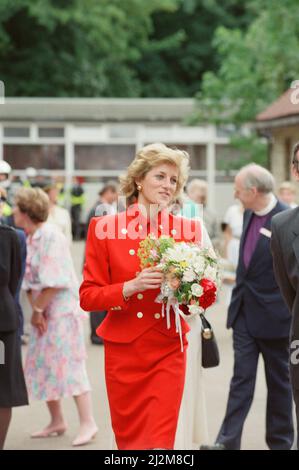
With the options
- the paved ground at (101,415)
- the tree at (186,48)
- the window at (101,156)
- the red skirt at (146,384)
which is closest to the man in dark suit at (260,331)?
the paved ground at (101,415)

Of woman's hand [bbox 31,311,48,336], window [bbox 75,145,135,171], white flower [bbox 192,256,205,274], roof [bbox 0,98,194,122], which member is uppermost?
roof [bbox 0,98,194,122]

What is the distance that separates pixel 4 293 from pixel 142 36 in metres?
47.2

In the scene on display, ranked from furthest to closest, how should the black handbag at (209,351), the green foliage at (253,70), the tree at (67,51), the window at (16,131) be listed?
1. the tree at (67,51)
2. the window at (16,131)
3. the green foliage at (253,70)
4. the black handbag at (209,351)

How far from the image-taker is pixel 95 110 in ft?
131

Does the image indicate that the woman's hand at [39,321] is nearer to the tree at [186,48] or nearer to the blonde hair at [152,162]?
the blonde hair at [152,162]

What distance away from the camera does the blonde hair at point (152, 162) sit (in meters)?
5.96

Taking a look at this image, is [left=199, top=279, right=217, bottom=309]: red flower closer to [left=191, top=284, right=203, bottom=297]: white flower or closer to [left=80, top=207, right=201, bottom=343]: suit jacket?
[left=191, top=284, right=203, bottom=297]: white flower

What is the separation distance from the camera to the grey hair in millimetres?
8062

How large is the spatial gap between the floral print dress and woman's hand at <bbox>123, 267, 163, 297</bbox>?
9.78 feet

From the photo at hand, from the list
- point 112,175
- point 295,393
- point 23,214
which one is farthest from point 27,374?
point 112,175

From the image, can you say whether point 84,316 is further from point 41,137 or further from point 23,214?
point 41,137

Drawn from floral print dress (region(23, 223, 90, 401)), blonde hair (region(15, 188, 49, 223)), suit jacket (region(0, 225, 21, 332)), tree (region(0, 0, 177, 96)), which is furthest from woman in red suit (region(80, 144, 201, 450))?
tree (region(0, 0, 177, 96))

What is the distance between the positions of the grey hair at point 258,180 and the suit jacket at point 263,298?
0.56 feet

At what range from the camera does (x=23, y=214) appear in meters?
8.68
